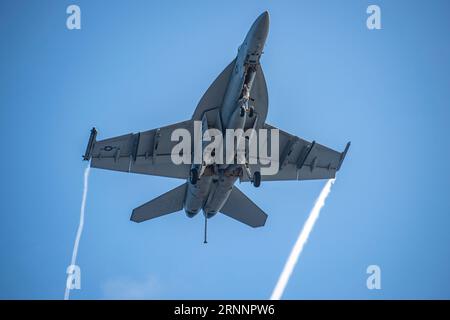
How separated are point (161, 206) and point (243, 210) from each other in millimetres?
3357

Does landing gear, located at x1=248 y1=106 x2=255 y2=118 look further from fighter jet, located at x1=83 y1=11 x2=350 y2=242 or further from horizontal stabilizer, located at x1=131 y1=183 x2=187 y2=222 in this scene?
horizontal stabilizer, located at x1=131 y1=183 x2=187 y2=222

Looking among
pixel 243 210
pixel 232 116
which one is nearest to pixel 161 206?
pixel 243 210

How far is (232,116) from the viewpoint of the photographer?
66.7 ft

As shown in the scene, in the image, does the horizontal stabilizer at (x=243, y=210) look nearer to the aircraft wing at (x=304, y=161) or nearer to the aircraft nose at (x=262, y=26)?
the aircraft wing at (x=304, y=161)

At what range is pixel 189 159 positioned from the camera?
23.1m

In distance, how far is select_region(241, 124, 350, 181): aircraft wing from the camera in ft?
78.7

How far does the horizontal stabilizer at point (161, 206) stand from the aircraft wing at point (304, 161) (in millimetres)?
2630

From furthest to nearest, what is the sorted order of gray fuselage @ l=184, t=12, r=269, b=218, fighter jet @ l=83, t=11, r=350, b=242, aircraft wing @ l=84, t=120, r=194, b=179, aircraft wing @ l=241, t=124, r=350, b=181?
1. aircraft wing @ l=241, t=124, r=350, b=181
2. aircraft wing @ l=84, t=120, r=194, b=179
3. fighter jet @ l=83, t=11, r=350, b=242
4. gray fuselage @ l=184, t=12, r=269, b=218

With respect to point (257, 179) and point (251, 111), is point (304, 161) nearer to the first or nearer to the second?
point (257, 179)

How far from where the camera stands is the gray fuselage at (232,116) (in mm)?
19328

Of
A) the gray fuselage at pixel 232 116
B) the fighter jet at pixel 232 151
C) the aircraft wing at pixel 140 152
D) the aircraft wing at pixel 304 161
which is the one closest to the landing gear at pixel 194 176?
the fighter jet at pixel 232 151

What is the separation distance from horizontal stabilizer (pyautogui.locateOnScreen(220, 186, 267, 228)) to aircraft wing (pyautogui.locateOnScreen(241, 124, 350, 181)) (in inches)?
30.6

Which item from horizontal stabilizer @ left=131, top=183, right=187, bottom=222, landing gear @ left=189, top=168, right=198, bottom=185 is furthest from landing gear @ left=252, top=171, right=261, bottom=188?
horizontal stabilizer @ left=131, top=183, right=187, bottom=222
